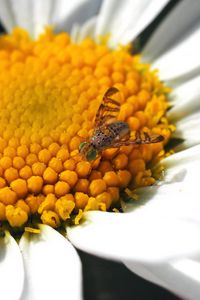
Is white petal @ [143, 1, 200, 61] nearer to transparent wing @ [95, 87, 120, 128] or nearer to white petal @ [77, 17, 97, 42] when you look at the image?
white petal @ [77, 17, 97, 42]

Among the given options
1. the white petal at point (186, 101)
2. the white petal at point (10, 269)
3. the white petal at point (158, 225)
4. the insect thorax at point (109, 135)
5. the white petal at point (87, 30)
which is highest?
the white petal at point (87, 30)

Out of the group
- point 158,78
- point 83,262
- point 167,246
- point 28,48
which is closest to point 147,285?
point 83,262

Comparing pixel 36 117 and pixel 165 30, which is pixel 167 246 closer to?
pixel 36 117

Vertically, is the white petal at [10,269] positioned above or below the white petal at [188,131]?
below

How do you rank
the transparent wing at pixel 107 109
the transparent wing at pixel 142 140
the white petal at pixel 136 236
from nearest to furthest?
1. the white petal at pixel 136 236
2. the transparent wing at pixel 142 140
3. the transparent wing at pixel 107 109

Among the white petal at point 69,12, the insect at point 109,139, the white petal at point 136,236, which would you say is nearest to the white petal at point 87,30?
the white petal at point 69,12

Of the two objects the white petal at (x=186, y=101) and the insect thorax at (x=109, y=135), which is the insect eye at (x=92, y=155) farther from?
the white petal at (x=186, y=101)

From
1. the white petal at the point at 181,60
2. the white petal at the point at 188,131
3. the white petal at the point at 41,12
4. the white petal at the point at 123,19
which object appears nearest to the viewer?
the white petal at the point at 188,131

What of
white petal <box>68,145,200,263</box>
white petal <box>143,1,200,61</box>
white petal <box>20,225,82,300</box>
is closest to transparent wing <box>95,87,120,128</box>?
white petal <box>68,145,200,263</box>
